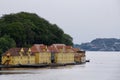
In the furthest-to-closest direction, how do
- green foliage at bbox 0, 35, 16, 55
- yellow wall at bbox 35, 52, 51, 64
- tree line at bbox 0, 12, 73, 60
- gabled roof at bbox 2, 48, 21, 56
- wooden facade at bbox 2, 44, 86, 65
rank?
tree line at bbox 0, 12, 73, 60 < yellow wall at bbox 35, 52, 51, 64 < green foliage at bbox 0, 35, 16, 55 < wooden facade at bbox 2, 44, 86, 65 < gabled roof at bbox 2, 48, 21, 56

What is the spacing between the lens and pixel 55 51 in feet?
311

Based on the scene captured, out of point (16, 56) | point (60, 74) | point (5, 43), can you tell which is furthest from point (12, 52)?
point (60, 74)

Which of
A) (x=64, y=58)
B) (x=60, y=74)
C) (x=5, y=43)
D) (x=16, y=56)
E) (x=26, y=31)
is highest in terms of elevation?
(x=26, y=31)

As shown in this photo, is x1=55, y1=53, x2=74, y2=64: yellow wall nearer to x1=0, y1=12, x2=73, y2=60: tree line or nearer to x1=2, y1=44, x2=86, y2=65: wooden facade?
x1=2, y1=44, x2=86, y2=65: wooden facade

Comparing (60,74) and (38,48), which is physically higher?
(38,48)

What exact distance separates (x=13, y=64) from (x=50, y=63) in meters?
8.96

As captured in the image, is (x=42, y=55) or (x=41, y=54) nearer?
(x=41, y=54)

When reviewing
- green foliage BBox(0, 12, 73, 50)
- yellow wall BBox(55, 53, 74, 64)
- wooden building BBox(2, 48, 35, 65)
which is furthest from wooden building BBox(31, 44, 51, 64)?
green foliage BBox(0, 12, 73, 50)

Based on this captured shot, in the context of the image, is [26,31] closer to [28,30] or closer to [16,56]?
[28,30]

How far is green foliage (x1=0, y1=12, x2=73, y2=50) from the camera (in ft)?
325

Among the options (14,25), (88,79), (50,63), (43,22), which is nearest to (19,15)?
(43,22)

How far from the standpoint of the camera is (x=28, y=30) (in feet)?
337

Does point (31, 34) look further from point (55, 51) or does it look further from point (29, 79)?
point (29, 79)

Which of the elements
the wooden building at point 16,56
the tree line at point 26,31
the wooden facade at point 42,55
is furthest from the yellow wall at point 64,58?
the wooden building at point 16,56
